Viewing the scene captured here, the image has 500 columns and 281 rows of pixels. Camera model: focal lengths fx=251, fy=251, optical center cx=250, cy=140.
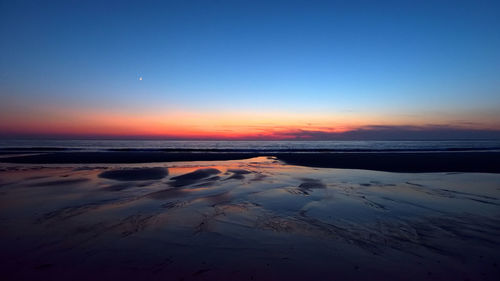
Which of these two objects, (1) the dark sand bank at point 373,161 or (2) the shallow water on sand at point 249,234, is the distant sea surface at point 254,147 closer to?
(1) the dark sand bank at point 373,161

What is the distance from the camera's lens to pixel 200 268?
177 inches

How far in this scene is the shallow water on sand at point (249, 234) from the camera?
446cm

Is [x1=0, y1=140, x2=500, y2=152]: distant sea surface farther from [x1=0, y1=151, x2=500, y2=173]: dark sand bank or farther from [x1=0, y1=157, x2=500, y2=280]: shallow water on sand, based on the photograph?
[x1=0, y1=157, x2=500, y2=280]: shallow water on sand

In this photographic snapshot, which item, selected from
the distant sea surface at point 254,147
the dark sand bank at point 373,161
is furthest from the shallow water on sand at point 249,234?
the distant sea surface at point 254,147

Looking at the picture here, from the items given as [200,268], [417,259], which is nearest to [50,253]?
[200,268]

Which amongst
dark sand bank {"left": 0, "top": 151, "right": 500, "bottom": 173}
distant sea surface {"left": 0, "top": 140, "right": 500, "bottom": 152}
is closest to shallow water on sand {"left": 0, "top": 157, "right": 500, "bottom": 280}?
dark sand bank {"left": 0, "top": 151, "right": 500, "bottom": 173}

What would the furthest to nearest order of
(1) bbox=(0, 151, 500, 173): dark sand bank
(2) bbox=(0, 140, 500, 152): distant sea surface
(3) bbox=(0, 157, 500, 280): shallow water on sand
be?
(2) bbox=(0, 140, 500, 152): distant sea surface < (1) bbox=(0, 151, 500, 173): dark sand bank < (3) bbox=(0, 157, 500, 280): shallow water on sand

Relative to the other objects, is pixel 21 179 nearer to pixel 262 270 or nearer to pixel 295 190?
pixel 295 190

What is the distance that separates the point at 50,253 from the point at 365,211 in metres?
8.39

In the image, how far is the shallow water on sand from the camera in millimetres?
4461

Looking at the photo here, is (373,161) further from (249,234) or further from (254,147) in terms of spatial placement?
(254,147)

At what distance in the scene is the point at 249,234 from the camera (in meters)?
6.19

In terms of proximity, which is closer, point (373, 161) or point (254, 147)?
point (373, 161)

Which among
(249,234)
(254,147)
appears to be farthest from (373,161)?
(254,147)
